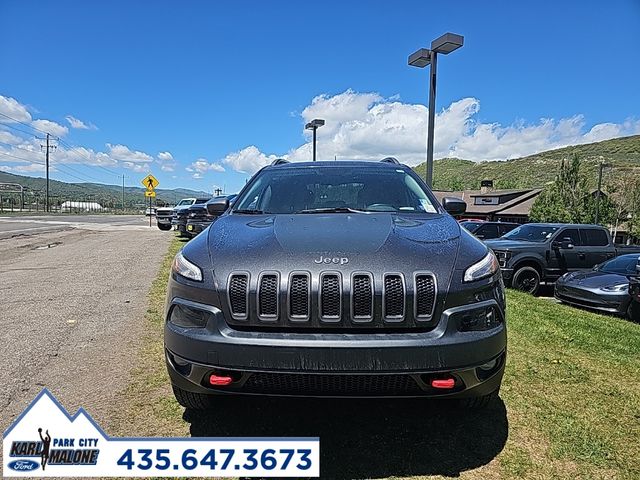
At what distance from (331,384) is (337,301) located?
1.30ft

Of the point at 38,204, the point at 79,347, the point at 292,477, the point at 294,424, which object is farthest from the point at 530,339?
the point at 38,204

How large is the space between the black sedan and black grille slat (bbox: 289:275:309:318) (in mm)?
7573

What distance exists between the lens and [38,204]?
65562mm

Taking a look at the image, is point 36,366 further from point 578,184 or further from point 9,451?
point 578,184

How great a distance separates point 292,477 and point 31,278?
24.9ft

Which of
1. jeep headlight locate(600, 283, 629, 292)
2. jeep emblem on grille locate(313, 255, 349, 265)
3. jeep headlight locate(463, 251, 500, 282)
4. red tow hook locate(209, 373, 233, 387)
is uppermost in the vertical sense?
jeep emblem on grille locate(313, 255, 349, 265)

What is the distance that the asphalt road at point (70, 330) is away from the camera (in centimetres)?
321

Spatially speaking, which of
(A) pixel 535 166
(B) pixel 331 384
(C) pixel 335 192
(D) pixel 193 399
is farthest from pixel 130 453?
(A) pixel 535 166

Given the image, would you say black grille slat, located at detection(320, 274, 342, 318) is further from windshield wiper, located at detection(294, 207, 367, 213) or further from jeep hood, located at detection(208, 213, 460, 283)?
windshield wiper, located at detection(294, 207, 367, 213)

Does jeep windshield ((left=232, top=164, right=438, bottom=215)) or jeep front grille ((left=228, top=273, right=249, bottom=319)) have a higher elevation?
jeep windshield ((left=232, top=164, right=438, bottom=215))

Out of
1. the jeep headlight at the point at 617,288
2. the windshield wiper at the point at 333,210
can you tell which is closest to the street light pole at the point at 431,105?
the jeep headlight at the point at 617,288

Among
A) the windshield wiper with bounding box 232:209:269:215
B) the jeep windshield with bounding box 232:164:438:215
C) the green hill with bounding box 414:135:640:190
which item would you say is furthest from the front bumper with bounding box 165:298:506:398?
the green hill with bounding box 414:135:640:190

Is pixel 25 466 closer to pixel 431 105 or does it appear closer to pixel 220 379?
pixel 220 379

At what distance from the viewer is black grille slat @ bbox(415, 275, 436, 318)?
2145 mm
